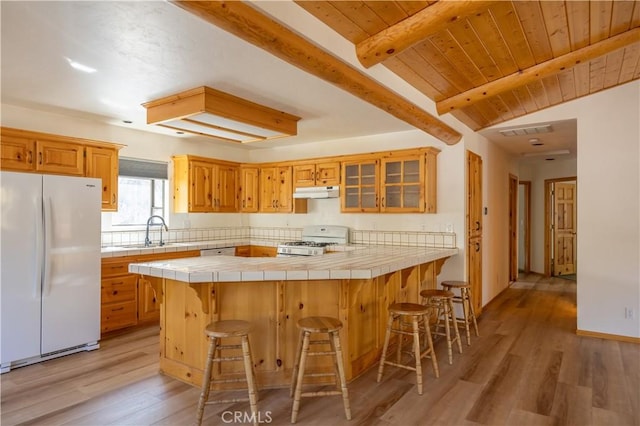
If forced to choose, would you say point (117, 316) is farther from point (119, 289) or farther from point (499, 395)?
point (499, 395)

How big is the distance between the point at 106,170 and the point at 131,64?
6.69 ft

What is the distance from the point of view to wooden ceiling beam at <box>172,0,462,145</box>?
5.90 feet

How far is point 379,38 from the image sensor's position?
261 centimetres

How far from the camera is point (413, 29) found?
245 cm

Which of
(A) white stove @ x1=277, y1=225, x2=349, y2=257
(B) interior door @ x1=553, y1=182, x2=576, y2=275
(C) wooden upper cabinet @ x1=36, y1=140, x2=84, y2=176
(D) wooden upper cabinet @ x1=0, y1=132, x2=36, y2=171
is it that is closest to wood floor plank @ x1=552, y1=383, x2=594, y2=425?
(A) white stove @ x1=277, y1=225, x2=349, y2=257

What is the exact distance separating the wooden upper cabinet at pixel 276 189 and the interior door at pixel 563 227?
19.5ft

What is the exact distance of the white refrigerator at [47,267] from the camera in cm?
331

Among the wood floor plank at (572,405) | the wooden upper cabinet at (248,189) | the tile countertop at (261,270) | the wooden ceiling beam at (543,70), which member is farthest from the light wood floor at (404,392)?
the wooden upper cabinet at (248,189)

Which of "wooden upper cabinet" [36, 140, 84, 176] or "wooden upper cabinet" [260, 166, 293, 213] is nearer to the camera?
"wooden upper cabinet" [36, 140, 84, 176]

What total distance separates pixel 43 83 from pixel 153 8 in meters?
1.86

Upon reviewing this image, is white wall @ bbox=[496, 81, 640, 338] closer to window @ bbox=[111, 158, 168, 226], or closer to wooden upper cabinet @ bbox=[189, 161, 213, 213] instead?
wooden upper cabinet @ bbox=[189, 161, 213, 213]

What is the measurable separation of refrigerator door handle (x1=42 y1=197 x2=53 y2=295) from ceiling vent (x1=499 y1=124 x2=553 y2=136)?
5.21 meters

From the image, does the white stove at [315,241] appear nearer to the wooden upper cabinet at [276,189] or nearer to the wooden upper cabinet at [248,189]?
the wooden upper cabinet at [276,189]

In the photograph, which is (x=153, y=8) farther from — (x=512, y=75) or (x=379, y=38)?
(x=512, y=75)
